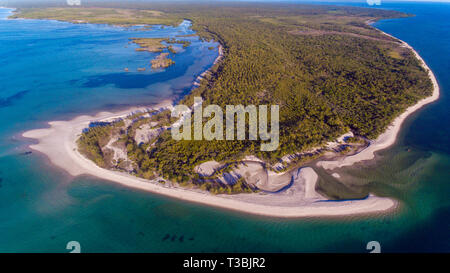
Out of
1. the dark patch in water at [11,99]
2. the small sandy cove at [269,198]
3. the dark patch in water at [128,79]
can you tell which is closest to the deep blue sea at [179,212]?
the dark patch in water at [11,99]

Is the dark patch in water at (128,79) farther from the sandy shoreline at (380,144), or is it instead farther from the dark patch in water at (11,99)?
the sandy shoreline at (380,144)

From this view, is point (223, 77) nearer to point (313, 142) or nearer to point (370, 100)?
point (313, 142)

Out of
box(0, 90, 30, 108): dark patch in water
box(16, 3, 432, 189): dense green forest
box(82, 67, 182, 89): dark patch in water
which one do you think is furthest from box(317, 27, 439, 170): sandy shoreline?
box(0, 90, 30, 108): dark patch in water

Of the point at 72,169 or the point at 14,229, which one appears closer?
the point at 14,229

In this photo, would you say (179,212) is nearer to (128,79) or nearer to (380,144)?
(380,144)

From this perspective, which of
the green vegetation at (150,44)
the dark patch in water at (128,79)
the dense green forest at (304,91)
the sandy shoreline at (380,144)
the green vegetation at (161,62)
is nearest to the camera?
the sandy shoreline at (380,144)

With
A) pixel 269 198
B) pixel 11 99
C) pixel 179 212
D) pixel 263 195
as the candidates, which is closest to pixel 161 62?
pixel 11 99
